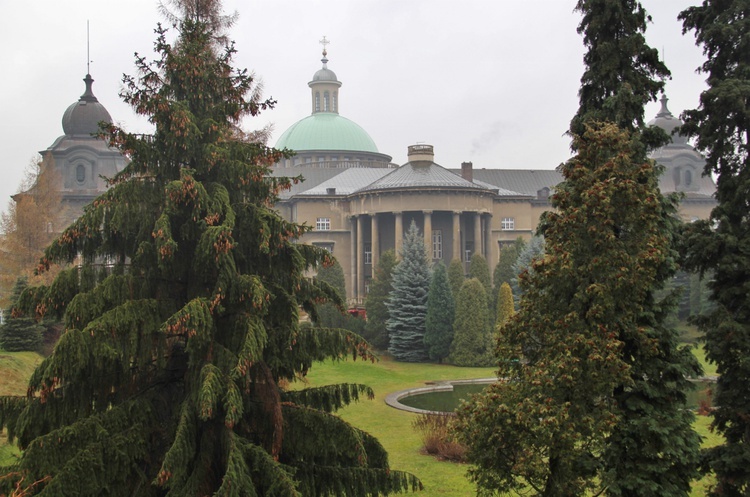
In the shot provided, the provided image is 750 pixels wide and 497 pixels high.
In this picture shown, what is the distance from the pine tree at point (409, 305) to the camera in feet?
134

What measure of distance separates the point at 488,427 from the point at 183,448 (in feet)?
13.6

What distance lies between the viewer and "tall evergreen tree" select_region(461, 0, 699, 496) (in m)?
10.3

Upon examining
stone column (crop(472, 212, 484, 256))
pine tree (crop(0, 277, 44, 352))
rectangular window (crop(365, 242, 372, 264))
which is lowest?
pine tree (crop(0, 277, 44, 352))

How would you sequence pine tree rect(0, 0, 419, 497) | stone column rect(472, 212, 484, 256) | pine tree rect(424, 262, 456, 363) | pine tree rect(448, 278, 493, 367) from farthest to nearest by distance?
stone column rect(472, 212, 484, 256)
pine tree rect(424, 262, 456, 363)
pine tree rect(448, 278, 493, 367)
pine tree rect(0, 0, 419, 497)

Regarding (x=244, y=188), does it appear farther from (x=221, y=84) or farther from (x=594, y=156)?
(x=594, y=156)

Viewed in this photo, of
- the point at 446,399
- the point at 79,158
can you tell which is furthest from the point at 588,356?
the point at 79,158

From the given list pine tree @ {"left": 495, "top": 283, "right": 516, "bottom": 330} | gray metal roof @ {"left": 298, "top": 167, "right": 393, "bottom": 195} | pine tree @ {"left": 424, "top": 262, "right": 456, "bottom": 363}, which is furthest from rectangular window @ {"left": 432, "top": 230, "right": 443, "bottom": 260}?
pine tree @ {"left": 424, "top": 262, "right": 456, "bottom": 363}

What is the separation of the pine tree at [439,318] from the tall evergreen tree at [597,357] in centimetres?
2792

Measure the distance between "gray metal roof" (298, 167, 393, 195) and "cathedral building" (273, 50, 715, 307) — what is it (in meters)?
0.09

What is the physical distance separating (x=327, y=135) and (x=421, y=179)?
92.8ft

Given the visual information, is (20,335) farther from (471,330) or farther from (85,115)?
(85,115)

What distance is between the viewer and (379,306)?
145 ft

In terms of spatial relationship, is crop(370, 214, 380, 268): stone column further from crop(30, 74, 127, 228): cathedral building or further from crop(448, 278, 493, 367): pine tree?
crop(448, 278, 493, 367): pine tree

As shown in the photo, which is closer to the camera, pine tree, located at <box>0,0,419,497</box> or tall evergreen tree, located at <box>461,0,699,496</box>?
pine tree, located at <box>0,0,419,497</box>
